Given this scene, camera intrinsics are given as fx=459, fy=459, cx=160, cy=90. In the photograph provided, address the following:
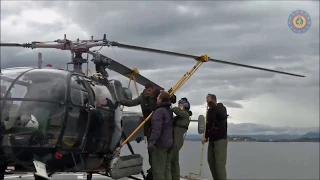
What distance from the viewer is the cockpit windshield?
718 centimetres

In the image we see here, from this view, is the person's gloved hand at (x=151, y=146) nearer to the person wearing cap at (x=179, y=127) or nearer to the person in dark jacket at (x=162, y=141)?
the person in dark jacket at (x=162, y=141)

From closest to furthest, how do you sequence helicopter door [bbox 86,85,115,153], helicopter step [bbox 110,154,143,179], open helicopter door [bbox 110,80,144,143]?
helicopter door [bbox 86,85,115,153], helicopter step [bbox 110,154,143,179], open helicopter door [bbox 110,80,144,143]

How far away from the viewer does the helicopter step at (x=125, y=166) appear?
8.31m

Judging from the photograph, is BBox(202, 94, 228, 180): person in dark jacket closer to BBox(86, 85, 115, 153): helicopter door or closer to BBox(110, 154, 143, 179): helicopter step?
BBox(110, 154, 143, 179): helicopter step

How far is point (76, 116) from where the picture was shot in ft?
25.3

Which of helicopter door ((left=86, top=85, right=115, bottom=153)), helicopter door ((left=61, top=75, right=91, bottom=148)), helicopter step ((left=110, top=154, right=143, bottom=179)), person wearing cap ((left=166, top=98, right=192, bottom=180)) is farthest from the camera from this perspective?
person wearing cap ((left=166, top=98, right=192, bottom=180))

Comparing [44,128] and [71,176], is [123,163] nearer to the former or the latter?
[44,128]

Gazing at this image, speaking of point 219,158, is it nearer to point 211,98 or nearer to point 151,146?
point 211,98

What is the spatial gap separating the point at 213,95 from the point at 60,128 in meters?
3.37

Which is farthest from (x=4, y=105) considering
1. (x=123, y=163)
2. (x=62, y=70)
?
(x=123, y=163)

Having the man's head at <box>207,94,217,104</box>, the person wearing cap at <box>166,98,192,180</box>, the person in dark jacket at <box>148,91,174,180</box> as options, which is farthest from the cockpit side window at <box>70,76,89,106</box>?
the man's head at <box>207,94,217,104</box>

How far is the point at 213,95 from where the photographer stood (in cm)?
936

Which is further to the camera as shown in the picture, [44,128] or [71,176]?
[71,176]

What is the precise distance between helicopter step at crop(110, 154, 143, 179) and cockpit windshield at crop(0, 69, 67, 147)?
1.41 m
